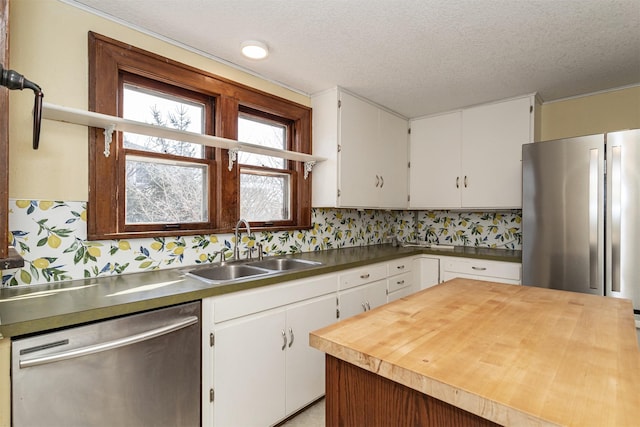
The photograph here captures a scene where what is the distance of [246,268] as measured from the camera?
2150mm

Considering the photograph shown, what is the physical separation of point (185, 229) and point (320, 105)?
60.4 inches

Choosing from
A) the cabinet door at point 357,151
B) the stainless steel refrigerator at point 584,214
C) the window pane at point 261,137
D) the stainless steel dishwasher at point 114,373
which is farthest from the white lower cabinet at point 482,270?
the stainless steel dishwasher at point 114,373

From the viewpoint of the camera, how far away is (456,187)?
3.15 m

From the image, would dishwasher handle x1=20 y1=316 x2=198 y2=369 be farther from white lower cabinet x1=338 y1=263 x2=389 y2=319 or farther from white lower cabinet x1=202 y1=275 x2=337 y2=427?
white lower cabinet x1=338 y1=263 x2=389 y2=319

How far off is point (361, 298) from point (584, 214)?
63.5 inches

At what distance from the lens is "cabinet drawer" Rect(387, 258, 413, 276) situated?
2.70 metres

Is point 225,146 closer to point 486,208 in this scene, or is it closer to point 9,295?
point 9,295

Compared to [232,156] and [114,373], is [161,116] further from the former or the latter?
[114,373]

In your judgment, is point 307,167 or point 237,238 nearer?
point 237,238

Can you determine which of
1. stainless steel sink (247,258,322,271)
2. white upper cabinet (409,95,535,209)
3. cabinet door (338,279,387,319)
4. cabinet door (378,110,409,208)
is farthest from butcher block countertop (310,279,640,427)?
cabinet door (378,110,409,208)

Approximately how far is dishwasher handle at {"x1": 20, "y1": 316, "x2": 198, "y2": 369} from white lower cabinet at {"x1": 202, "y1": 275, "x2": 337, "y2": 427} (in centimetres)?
14

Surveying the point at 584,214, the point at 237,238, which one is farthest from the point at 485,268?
the point at 237,238

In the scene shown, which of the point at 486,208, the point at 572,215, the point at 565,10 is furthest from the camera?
the point at 486,208

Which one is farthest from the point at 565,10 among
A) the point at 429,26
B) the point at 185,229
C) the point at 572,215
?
the point at 185,229
